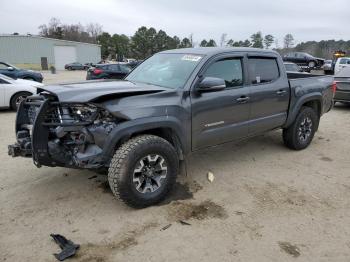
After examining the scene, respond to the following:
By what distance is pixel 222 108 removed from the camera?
477 cm

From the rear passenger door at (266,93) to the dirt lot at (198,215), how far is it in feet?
2.25

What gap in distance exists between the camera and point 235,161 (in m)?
5.82

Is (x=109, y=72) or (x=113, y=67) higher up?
(x=113, y=67)

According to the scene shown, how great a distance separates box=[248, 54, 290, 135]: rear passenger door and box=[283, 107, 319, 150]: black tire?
40 centimetres

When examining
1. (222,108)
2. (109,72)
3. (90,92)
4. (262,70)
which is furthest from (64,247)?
(109,72)

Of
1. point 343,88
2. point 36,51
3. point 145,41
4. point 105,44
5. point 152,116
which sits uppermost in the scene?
point 145,41

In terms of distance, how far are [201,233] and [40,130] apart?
201cm

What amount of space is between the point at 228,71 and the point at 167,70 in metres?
0.84

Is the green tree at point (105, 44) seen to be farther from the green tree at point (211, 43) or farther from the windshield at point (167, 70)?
the windshield at point (167, 70)

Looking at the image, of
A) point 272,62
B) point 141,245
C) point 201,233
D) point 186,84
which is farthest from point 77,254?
point 272,62

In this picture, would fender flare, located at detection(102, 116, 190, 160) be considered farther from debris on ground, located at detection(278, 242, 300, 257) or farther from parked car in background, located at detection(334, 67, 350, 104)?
parked car in background, located at detection(334, 67, 350, 104)

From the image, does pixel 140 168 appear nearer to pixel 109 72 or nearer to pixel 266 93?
pixel 266 93

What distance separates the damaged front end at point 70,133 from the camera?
3830 millimetres

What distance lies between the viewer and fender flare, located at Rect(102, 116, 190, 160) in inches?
149
